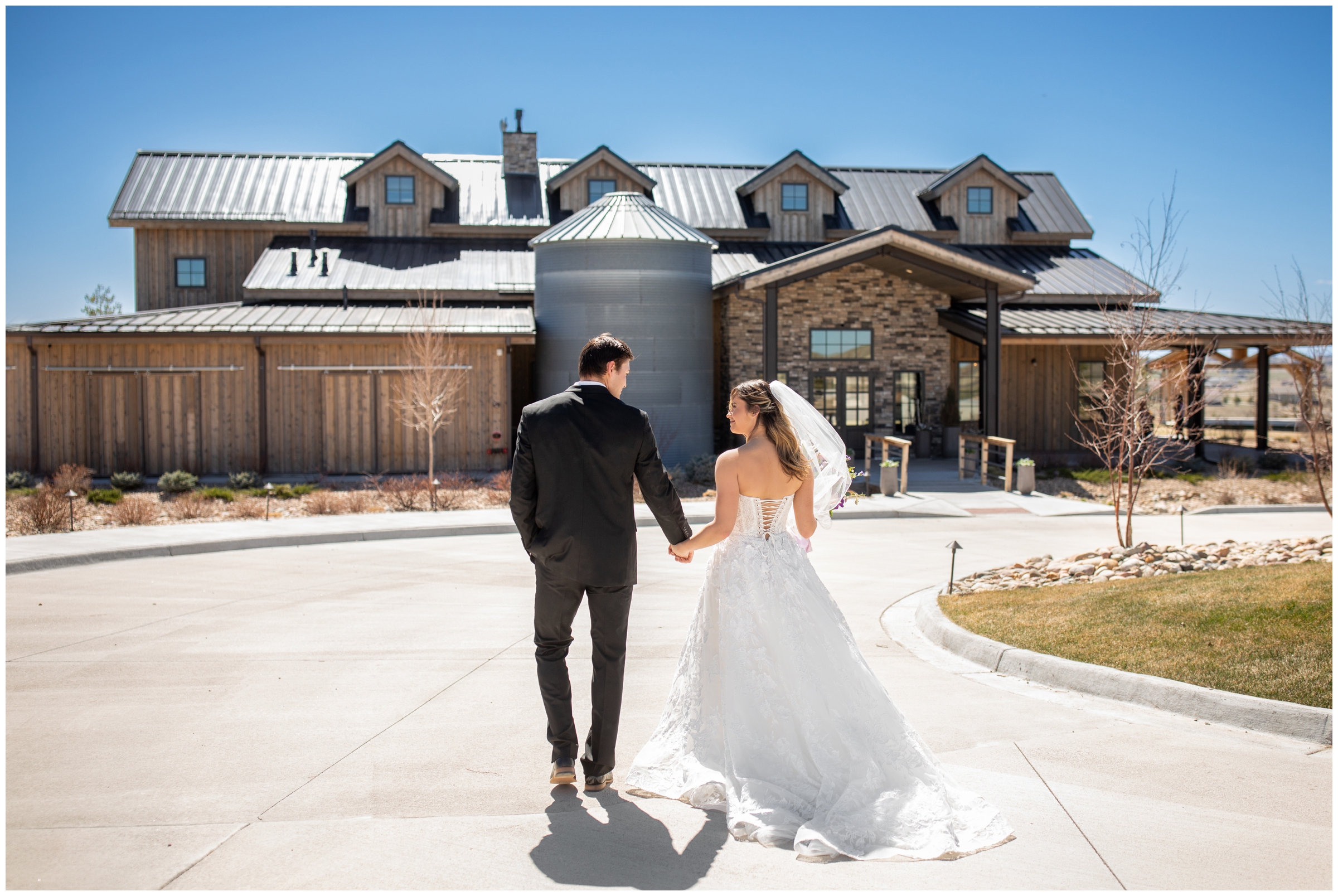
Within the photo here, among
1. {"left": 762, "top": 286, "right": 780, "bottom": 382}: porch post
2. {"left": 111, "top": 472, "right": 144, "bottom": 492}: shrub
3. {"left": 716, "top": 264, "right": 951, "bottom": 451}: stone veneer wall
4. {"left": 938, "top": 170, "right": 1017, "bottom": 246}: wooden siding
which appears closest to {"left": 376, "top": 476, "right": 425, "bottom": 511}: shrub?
{"left": 111, "top": 472, "right": 144, "bottom": 492}: shrub

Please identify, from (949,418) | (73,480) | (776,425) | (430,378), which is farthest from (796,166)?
(776,425)

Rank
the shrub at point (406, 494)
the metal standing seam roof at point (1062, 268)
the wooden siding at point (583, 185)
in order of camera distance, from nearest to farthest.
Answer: the shrub at point (406, 494) < the metal standing seam roof at point (1062, 268) < the wooden siding at point (583, 185)

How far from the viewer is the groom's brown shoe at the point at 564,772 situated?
186 inches

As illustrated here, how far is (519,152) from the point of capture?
100ft

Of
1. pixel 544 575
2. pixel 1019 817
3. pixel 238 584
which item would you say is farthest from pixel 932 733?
→ pixel 238 584

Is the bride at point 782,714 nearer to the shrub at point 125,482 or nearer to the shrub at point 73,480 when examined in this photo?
the shrub at point 73,480

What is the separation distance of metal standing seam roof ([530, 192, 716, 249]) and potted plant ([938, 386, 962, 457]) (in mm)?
7237

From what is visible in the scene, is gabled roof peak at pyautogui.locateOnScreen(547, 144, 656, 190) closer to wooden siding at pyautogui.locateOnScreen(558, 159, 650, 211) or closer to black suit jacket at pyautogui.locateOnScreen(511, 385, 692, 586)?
wooden siding at pyautogui.locateOnScreen(558, 159, 650, 211)

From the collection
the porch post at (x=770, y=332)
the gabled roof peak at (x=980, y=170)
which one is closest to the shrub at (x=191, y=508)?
the porch post at (x=770, y=332)

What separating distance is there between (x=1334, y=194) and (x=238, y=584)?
31.7 feet

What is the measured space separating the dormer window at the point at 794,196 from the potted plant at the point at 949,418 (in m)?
7.32

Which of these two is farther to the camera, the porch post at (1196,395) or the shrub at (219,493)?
the porch post at (1196,395)

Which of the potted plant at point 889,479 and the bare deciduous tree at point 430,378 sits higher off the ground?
the bare deciduous tree at point 430,378

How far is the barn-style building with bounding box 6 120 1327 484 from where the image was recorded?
2098 centimetres
